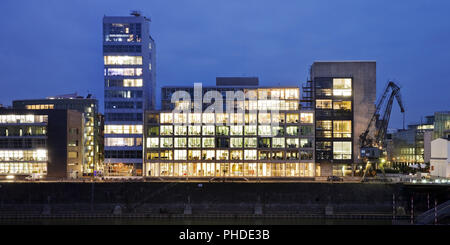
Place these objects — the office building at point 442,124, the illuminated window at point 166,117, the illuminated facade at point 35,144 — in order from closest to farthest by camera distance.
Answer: the illuminated facade at point 35,144 < the illuminated window at point 166,117 < the office building at point 442,124

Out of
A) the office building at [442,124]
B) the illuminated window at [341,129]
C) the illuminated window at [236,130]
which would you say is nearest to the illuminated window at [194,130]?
the illuminated window at [236,130]

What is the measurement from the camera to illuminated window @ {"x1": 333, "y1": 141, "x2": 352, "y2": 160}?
323 ft

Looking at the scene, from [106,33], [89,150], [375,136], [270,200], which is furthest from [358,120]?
[89,150]

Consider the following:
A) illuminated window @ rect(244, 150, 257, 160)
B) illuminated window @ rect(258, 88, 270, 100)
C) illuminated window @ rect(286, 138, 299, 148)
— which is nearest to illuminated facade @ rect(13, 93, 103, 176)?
illuminated window @ rect(244, 150, 257, 160)

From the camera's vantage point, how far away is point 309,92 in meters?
104

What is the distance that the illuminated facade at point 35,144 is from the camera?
9450 centimetres

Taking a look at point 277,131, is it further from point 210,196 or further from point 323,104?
point 210,196

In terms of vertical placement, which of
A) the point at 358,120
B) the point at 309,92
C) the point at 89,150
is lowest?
the point at 89,150

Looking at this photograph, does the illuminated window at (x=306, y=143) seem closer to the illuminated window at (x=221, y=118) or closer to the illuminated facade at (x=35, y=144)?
the illuminated window at (x=221, y=118)

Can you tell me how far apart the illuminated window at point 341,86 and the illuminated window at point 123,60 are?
1891 inches

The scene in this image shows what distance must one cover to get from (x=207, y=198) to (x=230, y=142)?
78.7 ft

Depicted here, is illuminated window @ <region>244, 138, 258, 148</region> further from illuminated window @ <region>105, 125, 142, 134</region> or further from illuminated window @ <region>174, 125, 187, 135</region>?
illuminated window @ <region>105, 125, 142, 134</region>

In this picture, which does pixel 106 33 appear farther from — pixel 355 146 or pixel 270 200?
pixel 355 146
